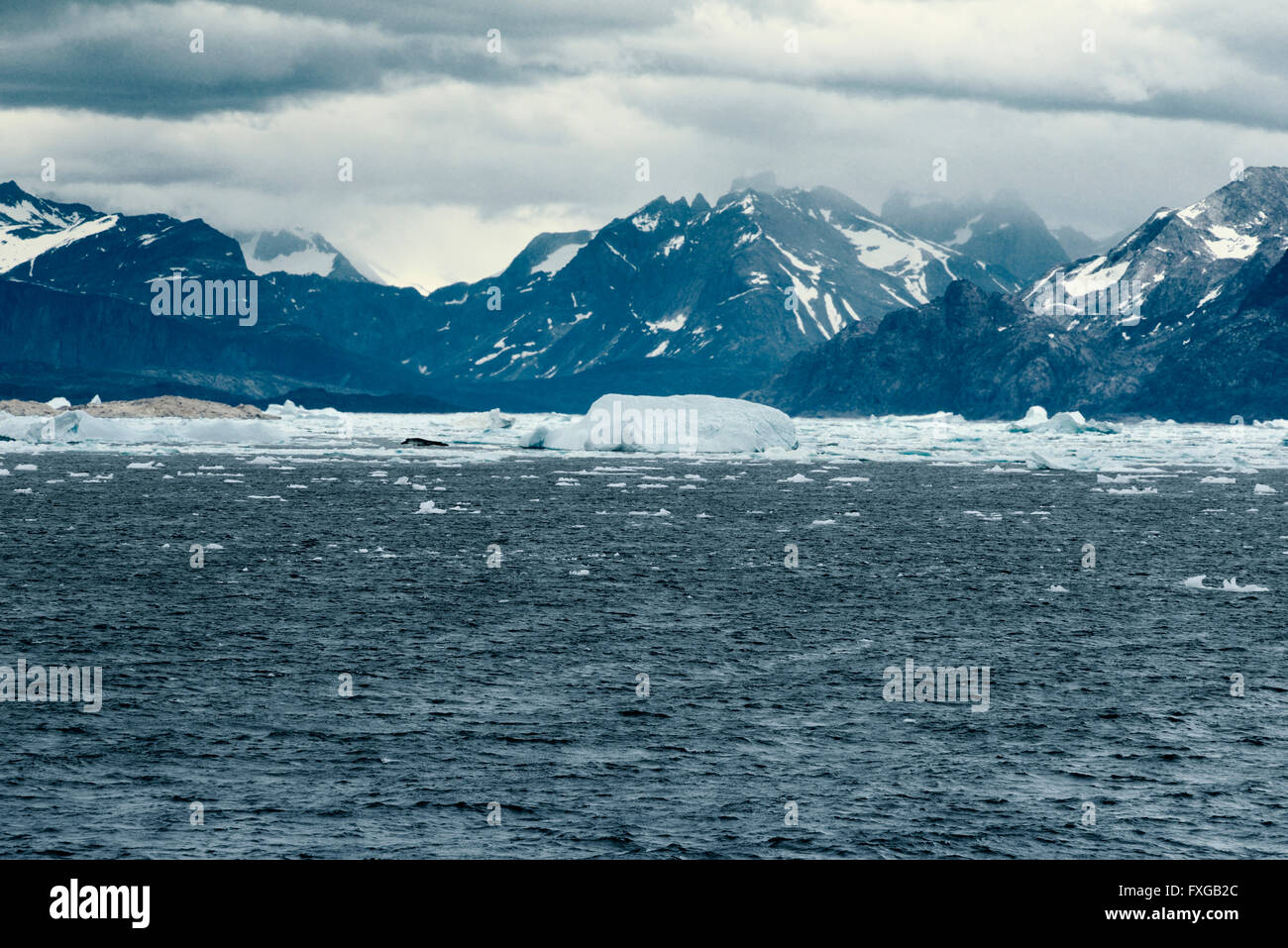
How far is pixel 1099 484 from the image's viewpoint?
73.3 m

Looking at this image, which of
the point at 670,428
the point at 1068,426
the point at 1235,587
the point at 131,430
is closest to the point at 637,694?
the point at 1235,587

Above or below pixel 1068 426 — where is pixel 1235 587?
below

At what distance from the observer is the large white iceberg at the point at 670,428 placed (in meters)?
106

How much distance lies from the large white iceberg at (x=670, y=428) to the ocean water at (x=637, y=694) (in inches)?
2319

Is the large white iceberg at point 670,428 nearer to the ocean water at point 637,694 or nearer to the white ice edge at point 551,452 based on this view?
the white ice edge at point 551,452

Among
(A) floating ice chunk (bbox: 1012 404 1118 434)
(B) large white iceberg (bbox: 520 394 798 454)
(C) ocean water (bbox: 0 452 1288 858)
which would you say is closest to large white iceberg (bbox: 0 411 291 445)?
(B) large white iceberg (bbox: 520 394 798 454)

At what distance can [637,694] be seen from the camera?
67.2ft

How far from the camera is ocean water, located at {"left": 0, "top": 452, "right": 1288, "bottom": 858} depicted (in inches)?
563

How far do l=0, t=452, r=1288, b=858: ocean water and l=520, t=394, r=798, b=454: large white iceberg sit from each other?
5891 centimetres

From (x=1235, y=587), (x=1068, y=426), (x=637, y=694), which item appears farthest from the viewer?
(x=1068, y=426)

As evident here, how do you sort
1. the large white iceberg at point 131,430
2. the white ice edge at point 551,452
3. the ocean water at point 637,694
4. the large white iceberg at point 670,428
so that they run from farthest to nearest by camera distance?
the large white iceberg at point 131,430, the large white iceberg at point 670,428, the white ice edge at point 551,452, the ocean water at point 637,694

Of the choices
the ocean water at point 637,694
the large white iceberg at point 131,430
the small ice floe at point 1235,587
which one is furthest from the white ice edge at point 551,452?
the small ice floe at point 1235,587

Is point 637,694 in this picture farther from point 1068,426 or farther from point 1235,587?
point 1068,426

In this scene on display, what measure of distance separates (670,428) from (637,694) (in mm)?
86674
